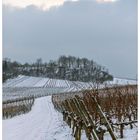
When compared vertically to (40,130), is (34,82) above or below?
below

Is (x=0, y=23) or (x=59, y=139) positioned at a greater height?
(x=0, y=23)

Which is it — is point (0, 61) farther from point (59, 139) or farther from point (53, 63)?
point (53, 63)

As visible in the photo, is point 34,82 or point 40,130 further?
point 34,82

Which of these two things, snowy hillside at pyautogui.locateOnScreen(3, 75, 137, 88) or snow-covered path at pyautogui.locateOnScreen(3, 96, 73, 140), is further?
snowy hillside at pyautogui.locateOnScreen(3, 75, 137, 88)

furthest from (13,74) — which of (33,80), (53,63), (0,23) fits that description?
(0,23)

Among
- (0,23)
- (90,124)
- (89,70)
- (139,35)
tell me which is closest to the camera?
(139,35)

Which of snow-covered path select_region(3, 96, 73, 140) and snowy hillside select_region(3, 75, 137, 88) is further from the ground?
snow-covered path select_region(3, 96, 73, 140)

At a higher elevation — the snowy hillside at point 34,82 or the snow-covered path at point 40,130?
the snow-covered path at point 40,130

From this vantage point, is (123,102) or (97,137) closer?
(97,137)

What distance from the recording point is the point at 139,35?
4.76m

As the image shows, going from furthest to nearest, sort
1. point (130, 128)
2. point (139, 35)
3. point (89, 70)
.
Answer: point (89, 70) → point (130, 128) → point (139, 35)

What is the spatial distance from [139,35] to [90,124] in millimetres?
4848

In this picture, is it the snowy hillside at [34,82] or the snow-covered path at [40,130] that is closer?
the snow-covered path at [40,130]

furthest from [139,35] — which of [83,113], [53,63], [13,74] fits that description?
[53,63]
